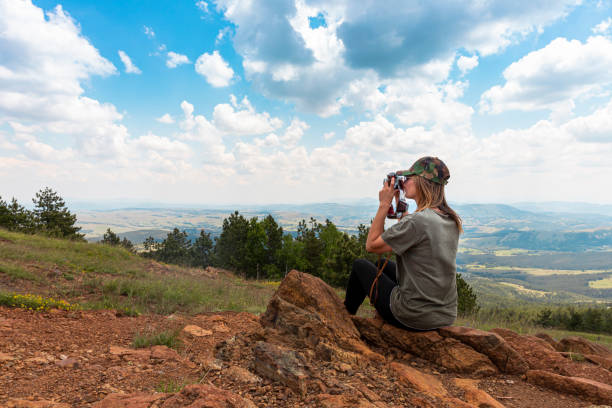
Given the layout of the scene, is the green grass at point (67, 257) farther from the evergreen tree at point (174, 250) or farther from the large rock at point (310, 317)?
the evergreen tree at point (174, 250)

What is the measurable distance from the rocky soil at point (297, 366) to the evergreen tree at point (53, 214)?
1335 inches

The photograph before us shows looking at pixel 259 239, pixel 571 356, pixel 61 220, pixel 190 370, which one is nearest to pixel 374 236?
pixel 190 370

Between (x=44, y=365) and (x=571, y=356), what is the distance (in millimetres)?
6449

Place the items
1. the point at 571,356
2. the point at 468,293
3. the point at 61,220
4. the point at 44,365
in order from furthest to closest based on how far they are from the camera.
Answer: the point at 61,220 < the point at 468,293 < the point at 571,356 < the point at 44,365

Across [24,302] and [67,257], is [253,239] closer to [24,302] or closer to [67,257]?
[67,257]

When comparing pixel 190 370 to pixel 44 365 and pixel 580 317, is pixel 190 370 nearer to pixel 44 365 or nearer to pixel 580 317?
pixel 44 365

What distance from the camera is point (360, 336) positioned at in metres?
3.92

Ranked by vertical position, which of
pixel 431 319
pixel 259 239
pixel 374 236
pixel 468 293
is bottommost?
pixel 468 293

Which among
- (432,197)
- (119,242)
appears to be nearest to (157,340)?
(432,197)

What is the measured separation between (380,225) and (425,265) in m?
0.64

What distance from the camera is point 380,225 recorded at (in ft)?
11.4

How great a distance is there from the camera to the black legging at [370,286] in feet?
12.0

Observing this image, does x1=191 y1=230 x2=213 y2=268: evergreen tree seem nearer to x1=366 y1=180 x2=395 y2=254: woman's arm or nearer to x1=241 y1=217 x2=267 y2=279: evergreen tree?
x1=241 y1=217 x2=267 y2=279: evergreen tree

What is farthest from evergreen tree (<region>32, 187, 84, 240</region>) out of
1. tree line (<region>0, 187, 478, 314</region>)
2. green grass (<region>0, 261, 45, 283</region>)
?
green grass (<region>0, 261, 45, 283</region>)
